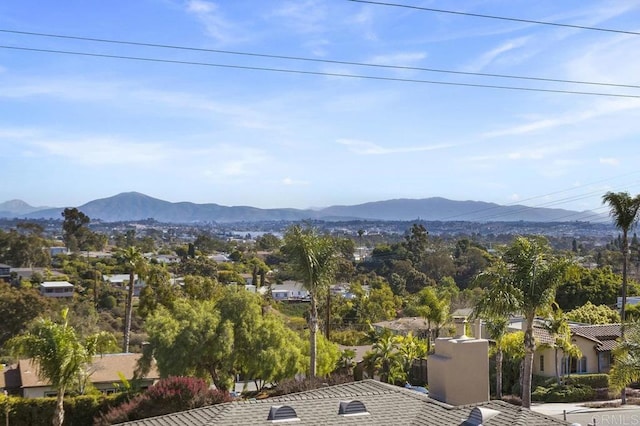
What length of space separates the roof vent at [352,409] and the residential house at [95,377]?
Result: 1691cm

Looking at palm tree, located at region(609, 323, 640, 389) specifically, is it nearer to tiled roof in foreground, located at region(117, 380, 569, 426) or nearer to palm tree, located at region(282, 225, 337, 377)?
tiled roof in foreground, located at region(117, 380, 569, 426)

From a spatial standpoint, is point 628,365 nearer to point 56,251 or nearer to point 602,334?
point 602,334

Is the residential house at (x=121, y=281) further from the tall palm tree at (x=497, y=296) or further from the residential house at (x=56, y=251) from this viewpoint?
the tall palm tree at (x=497, y=296)

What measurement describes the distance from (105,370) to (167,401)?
42.0 ft

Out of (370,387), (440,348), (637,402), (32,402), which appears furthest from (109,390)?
(637,402)

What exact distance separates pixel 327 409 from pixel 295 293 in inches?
3587

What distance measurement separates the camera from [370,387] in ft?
57.1

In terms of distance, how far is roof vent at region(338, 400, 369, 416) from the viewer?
14477 mm

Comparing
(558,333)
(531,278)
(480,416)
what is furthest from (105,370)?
(480,416)

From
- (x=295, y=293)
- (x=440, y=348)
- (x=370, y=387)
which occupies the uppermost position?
(x=440, y=348)

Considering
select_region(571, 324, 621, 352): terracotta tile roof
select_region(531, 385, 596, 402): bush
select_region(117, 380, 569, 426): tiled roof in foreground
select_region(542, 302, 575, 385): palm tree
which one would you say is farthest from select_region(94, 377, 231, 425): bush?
select_region(571, 324, 621, 352): terracotta tile roof

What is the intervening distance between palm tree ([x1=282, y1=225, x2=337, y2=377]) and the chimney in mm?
10594

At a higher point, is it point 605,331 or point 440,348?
point 440,348

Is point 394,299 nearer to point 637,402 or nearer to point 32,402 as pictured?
point 637,402
